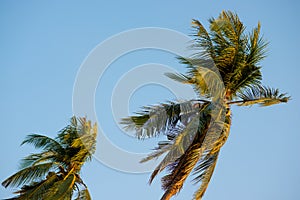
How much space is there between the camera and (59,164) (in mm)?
16094

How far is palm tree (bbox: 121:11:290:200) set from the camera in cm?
1173

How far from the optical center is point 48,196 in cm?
1409

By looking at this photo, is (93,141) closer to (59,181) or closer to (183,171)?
(59,181)

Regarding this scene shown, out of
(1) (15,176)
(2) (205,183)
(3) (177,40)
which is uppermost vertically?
(3) (177,40)

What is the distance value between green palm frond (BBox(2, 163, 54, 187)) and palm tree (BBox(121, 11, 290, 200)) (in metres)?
4.97

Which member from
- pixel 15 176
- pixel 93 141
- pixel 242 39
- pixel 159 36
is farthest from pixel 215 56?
pixel 15 176

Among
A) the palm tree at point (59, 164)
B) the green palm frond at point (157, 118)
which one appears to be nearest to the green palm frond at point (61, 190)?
the palm tree at point (59, 164)

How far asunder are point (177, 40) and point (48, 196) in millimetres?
6707

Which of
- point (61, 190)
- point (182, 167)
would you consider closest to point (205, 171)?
point (182, 167)

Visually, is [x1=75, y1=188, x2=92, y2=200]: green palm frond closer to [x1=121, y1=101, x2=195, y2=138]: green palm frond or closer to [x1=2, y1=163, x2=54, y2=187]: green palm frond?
[x1=2, y1=163, x2=54, y2=187]: green palm frond

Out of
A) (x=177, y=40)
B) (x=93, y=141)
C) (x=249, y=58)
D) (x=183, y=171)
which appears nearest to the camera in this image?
(x=183, y=171)

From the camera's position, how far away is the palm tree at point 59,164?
14.7 metres

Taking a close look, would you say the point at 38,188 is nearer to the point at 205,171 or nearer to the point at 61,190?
the point at 61,190

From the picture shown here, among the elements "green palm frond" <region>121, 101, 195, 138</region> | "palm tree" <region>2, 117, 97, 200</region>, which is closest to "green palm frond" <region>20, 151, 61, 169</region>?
"palm tree" <region>2, 117, 97, 200</region>
